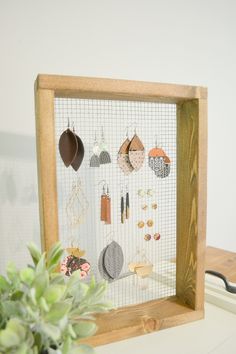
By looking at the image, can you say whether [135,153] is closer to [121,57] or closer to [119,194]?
[119,194]

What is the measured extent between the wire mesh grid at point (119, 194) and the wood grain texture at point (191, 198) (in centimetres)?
6

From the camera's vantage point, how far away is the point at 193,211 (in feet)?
2.29

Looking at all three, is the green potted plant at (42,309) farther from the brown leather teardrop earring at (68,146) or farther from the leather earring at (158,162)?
the leather earring at (158,162)

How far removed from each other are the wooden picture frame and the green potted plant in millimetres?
195

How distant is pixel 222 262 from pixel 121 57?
848 millimetres

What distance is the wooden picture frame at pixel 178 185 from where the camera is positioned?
1.76 feet

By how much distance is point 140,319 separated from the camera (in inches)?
25.9

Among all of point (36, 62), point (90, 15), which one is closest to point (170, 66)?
point (90, 15)

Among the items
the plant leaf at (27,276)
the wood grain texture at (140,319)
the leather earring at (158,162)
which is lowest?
the wood grain texture at (140,319)

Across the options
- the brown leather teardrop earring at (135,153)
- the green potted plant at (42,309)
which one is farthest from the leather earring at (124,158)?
the green potted plant at (42,309)

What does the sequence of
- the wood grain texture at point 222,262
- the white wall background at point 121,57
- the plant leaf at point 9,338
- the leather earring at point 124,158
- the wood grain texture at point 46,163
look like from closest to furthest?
the plant leaf at point 9,338 < the wood grain texture at point 46,163 < the leather earring at point 124,158 < the white wall background at point 121,57 < the wood grain texture at point 222,262

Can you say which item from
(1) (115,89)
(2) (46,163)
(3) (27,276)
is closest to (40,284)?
(3) (27,276)

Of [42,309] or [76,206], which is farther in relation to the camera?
[76,206]

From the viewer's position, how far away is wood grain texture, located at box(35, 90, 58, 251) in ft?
1.73
